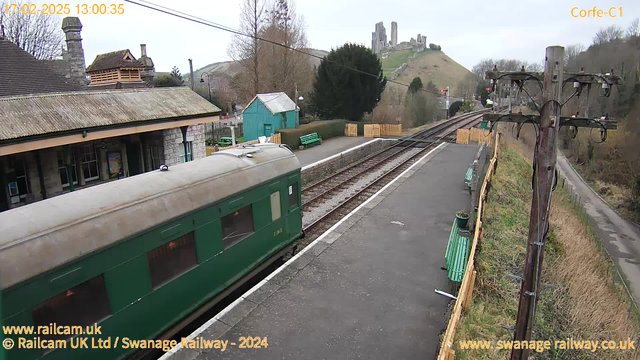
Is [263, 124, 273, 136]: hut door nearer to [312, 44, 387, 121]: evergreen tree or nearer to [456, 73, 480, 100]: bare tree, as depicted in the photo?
[312, 44, 387, 121]: evergreen tree

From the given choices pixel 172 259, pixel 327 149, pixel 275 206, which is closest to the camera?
pixel 172 259

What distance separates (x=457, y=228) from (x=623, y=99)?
3916 centimetres

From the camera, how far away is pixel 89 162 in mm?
12930

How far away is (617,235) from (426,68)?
335ft

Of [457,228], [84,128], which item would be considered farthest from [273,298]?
[84,128]

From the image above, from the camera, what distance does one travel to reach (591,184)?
32.2m

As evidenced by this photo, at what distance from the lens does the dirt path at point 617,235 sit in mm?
18355

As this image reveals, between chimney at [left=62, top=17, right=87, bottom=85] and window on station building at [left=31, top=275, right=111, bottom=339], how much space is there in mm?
16905

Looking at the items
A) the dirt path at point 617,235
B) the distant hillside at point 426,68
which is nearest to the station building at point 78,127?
the dirt path at point 617,235

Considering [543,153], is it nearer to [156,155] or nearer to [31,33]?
[156,155]

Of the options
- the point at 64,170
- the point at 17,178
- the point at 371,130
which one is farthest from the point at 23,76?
the point at 371,130

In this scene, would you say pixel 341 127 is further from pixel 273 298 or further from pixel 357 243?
A: pixel 273 298

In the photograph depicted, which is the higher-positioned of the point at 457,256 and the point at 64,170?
the point at 64,170

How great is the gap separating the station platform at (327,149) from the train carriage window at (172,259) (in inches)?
527
